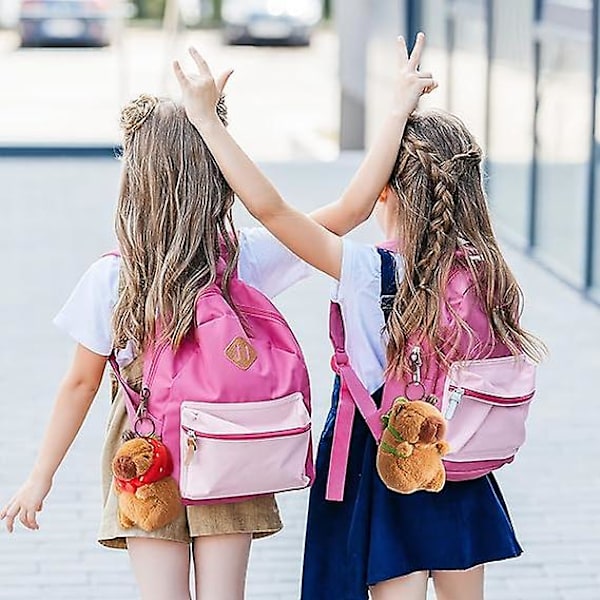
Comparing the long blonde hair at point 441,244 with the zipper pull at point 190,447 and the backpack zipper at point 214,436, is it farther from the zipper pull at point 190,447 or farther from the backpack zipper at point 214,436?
the zipper pull at point 190,447

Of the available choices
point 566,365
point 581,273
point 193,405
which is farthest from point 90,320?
point 581,273

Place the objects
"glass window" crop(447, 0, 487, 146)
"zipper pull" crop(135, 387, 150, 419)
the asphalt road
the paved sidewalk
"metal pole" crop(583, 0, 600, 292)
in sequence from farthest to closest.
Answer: the asphalt road
"glass window" crop(447, 0, 487, 146)
"metal pole" crop(583, 0, 600, 292)
the paved sidewalk
"zipper pull" crop(135, 387, 150, 419)

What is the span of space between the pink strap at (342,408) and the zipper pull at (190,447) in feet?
1.02

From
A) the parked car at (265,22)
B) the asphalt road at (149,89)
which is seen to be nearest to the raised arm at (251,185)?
the asphalt road at (149,89)

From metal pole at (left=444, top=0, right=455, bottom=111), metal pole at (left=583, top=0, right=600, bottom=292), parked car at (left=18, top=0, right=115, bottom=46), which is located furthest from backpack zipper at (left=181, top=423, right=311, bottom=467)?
parked car at (left=18, top=0, right=115, bottom=46)

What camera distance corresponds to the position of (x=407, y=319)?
110 inches

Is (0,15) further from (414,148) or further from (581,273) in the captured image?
(414,148)

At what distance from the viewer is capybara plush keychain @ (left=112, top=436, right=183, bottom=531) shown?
2.71 m

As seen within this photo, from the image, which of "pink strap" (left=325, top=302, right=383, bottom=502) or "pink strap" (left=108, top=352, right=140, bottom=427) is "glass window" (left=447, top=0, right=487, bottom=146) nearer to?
"pink strap" (left=325, top=302, right=383, bottom=502)

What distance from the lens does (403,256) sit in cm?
286

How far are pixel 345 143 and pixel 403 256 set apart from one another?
12.0 m

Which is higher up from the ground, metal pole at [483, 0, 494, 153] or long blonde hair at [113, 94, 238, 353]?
long blonde hair at [113, 94, 238, 353]

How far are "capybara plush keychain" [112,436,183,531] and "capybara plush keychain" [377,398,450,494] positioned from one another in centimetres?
39

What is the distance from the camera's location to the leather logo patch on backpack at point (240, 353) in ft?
8.82
